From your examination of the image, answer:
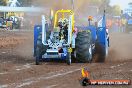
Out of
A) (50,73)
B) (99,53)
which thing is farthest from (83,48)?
(50,73)

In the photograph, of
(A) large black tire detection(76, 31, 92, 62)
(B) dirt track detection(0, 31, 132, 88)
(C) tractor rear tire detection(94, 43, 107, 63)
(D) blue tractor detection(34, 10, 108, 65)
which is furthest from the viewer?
(C) tractor rear tire detection(94, 43, 107, 63)

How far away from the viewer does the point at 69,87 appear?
1038cm

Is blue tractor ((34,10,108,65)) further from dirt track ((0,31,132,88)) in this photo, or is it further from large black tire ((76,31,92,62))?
dirt track ((0,31,132,88))

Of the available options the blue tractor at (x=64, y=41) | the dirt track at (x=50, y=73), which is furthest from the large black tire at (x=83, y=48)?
the dirt track at (x=50, y=73)

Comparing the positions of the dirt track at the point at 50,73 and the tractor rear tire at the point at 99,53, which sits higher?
the tractor rear tire at the point at 99,53

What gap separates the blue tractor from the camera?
1552 centimetres

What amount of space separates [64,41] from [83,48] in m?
0.75

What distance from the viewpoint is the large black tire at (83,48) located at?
622 inches

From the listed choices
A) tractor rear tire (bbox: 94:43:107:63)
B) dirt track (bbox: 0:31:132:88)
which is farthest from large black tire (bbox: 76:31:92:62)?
tractor rear tire (bbox: 94:43:107:63)

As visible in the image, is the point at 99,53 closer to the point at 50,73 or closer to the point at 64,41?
the point at 64,41

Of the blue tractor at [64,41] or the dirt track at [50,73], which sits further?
the blue tractor at [64,41]

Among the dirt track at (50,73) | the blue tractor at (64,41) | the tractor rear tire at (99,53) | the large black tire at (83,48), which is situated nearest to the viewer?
the dirt track at (50,73)

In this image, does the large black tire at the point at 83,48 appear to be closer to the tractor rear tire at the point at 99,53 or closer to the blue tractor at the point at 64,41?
the blue tractor at the point at 64,41

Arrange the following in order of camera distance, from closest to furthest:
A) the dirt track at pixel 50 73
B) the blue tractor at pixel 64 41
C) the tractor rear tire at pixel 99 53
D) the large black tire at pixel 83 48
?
the dirt track at pixel 50 73, the blue tractor at pixel 64 41, the large black tire at pixel 83 48, the tractor rear tire at pixel 99 53
